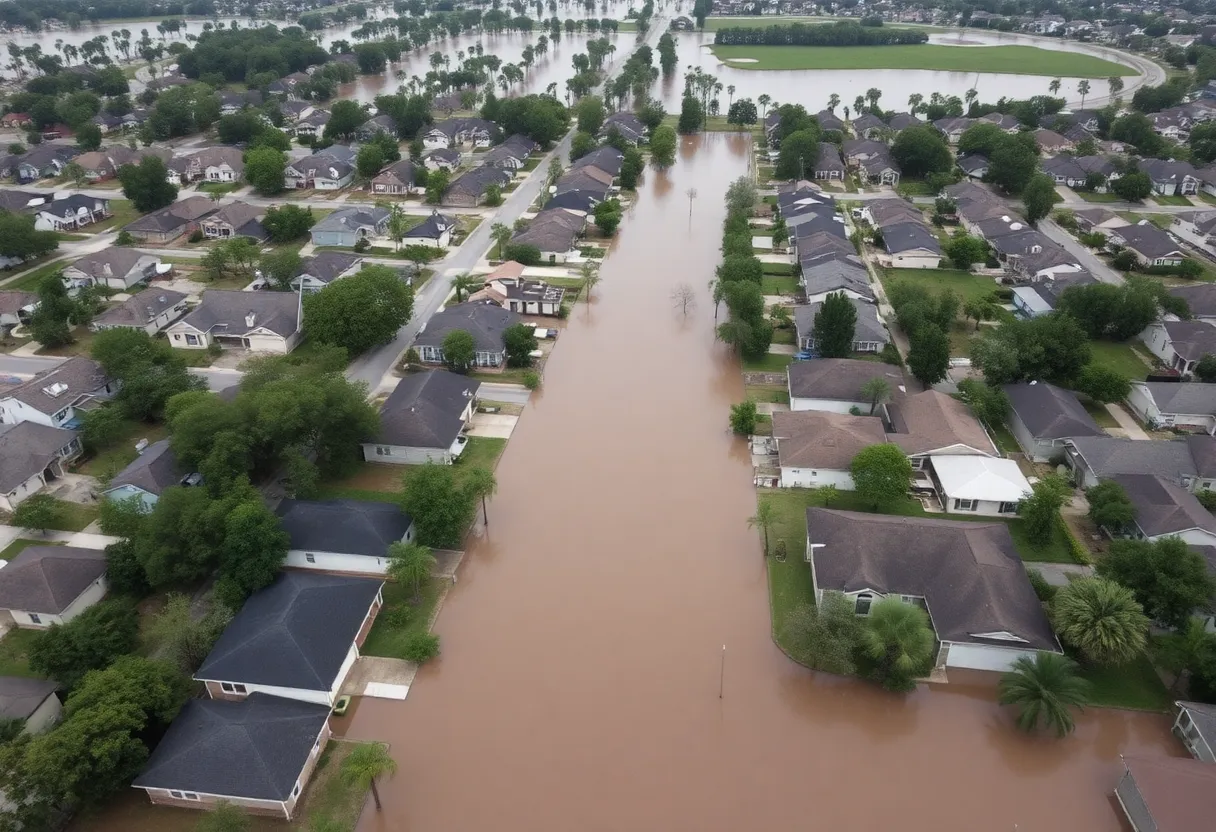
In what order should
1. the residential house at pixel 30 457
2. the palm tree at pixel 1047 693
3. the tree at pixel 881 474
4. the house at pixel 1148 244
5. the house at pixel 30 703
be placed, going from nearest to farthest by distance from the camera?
the house at pixel 30 703 < the palm tree at pixel 1047 693 < the tree at pixel 881 474 < the residential house at pixel 30 457 < the house at pixel 1148 244

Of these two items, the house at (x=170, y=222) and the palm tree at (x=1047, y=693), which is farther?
the house at (x=170, y=222)

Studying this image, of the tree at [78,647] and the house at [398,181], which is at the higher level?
the house at [398,181]

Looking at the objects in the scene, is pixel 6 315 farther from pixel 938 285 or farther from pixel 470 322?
pixel 938 285

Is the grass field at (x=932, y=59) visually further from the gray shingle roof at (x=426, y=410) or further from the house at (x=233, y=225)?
the gray shingle roof at (x=426, y=410)

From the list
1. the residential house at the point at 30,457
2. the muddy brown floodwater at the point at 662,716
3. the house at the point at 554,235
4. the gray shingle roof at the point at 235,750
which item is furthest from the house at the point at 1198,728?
the house at the point at 554,235

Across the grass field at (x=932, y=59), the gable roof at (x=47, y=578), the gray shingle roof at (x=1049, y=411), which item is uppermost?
the grass field at (x=932, y=59)

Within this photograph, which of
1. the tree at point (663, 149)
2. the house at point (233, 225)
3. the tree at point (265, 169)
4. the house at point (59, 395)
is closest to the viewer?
the house at point (59, 395)

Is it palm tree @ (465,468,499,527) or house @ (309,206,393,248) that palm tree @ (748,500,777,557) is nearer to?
palm tree @ (465,468,499,527)

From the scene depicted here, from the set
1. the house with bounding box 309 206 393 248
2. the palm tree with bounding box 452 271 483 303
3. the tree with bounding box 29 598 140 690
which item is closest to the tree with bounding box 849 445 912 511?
the tree with bounding box 29 598 140 690

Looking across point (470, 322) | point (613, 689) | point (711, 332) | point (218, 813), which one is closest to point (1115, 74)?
point (711, 332)
